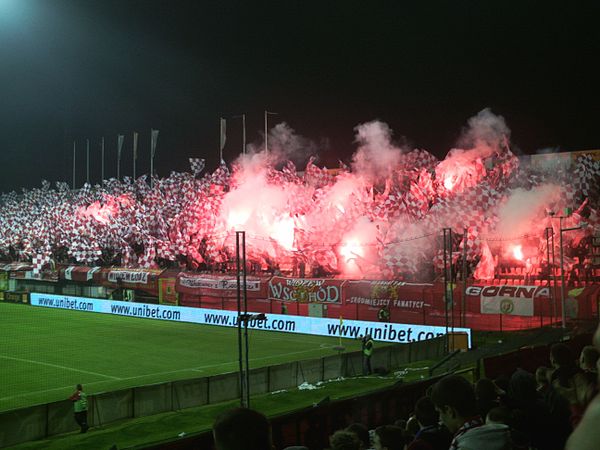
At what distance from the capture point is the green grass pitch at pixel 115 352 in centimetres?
2723

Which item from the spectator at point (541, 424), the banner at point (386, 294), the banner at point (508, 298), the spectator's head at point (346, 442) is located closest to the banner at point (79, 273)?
the banner at point (386, 294)

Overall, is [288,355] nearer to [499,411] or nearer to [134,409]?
[134,409]

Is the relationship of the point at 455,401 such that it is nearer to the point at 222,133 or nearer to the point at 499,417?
the point at 499,417

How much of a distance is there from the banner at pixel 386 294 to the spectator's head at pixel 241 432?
34507 millimetres

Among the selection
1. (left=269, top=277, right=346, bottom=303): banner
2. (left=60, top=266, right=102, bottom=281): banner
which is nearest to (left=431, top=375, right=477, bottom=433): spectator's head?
(left=269, top=277, right=346, bottom=303): banner

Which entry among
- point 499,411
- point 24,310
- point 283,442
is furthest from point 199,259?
point 499,411

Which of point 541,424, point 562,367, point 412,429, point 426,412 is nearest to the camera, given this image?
point 541,424

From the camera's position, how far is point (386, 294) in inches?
1516

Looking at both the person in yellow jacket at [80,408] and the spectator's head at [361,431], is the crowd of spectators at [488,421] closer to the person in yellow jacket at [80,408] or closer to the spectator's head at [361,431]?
the spectator's head at [361,431]

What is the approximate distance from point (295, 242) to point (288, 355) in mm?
25539

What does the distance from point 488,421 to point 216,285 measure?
43.1m

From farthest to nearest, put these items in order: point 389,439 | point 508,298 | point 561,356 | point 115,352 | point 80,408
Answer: point 115,352
point 508,298
point 80,408
point 561,356
point 389,439

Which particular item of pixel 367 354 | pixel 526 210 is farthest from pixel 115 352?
pixel 526 210

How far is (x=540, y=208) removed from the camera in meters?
44.7
